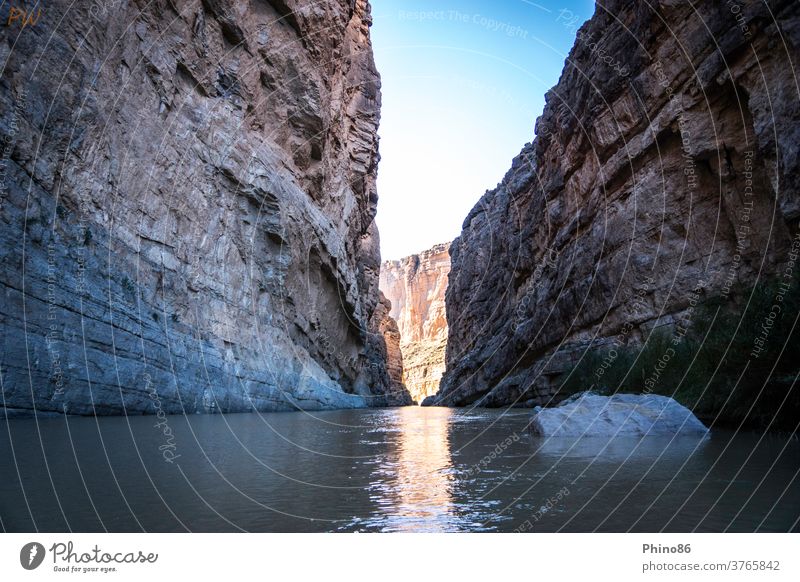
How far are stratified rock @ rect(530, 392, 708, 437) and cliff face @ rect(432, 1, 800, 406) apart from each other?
4.93 metres

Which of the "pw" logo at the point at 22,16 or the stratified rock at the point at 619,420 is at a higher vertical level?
the "pw" logo at the point at 22,16

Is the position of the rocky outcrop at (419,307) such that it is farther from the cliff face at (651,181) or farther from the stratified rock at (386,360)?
the cliff face at (651,181)

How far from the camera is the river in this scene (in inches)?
162

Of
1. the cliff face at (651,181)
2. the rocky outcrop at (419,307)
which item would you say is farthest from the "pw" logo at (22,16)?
the rocky outcrop at (419,307)

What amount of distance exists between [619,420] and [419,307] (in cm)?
16401

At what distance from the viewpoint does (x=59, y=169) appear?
1702 centimetres

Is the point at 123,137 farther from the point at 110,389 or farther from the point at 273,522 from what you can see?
the point at 273,522

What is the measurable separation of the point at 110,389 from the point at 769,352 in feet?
60.4

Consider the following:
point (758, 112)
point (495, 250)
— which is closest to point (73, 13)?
point (758, 112)

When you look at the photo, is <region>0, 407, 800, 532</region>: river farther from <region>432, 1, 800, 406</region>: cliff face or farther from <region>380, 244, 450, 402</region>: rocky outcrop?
<region>380, 244, 450, 402</region>: rocky outcrop

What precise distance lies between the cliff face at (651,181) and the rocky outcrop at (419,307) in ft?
273
